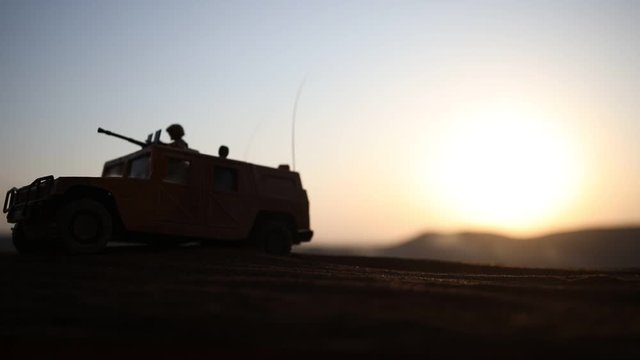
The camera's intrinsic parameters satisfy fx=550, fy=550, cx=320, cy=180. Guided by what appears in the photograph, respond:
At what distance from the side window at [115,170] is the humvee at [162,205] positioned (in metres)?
0.02

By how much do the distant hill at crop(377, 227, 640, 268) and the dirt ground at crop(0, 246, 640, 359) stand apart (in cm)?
2786

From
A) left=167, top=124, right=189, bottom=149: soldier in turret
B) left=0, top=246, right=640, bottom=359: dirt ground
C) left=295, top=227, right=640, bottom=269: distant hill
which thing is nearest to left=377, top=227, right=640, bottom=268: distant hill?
left=295, top=227, right=640, bottom=269: distant hill

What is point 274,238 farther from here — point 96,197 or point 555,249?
point 555,249

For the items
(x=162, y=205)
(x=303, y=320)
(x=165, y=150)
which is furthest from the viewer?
(x=165, y=150)

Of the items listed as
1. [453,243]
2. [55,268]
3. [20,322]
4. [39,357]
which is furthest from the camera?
[453,243]

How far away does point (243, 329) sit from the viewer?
2.94m

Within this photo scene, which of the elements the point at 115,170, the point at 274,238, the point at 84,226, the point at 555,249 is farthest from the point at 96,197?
the point at 555,249

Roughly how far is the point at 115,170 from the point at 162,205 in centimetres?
185

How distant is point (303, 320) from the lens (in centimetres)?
310

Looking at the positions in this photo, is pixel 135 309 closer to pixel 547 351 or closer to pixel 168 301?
pixel 168 301

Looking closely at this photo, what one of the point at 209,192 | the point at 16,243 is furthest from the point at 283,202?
the point at 16,243

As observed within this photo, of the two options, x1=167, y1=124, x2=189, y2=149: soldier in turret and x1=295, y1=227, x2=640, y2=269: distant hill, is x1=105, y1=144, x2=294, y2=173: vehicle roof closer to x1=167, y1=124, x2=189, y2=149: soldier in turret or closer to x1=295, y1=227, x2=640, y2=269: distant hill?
x1=167, y1=124, x2=189, y2=149: soldier in turret

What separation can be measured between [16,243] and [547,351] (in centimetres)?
940

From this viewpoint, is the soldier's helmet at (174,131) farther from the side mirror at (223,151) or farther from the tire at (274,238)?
the tire at (274,238)
